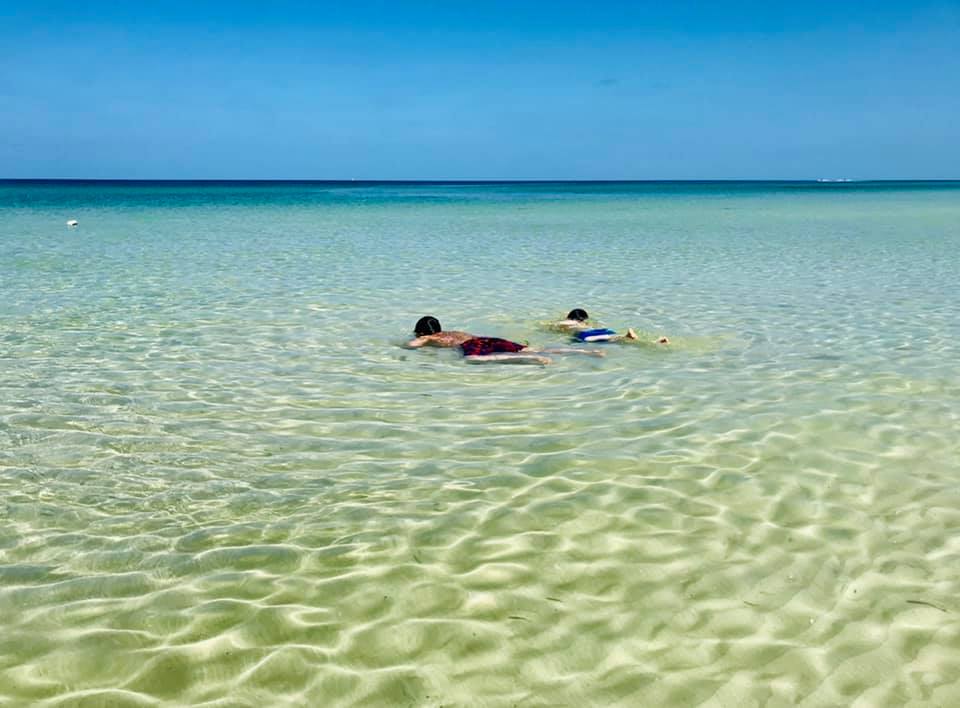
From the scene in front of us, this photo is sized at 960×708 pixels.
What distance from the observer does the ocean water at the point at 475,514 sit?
12.9ft

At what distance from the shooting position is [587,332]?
1138cm

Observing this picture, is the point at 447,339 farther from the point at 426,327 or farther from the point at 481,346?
the point at 481,346

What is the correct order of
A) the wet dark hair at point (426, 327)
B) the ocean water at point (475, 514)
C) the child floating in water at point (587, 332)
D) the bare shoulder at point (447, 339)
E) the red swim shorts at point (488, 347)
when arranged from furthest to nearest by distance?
the child floating in water at point (587, 332), the wet dark hair at point (426, 327), the bare shoulder at point (447, 339), the red swim shorts at point (488, 347), the ocean water at point (475, 514)

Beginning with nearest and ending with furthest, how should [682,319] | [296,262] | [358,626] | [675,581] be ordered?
[358,626]
[675,581]
[682,319]
[296,262]

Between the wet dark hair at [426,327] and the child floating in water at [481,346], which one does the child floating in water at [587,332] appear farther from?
the wet dark hair at [426,327]

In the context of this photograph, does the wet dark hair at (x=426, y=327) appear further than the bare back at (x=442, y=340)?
Yes

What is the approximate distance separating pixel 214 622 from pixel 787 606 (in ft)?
10.2

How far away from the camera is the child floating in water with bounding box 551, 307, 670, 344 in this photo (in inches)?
446

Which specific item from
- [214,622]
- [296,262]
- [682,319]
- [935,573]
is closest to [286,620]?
[214,622]

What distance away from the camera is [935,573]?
188 inches

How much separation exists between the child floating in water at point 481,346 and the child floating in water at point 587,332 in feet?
1.60

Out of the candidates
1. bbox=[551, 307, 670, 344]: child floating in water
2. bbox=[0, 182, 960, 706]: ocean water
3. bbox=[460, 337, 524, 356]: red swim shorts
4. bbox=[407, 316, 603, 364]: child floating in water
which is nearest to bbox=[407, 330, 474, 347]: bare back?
bbox=[407, 316, 603, 364]: child floating in water

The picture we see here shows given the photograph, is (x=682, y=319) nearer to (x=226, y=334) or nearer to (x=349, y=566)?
(x=226, y=334)

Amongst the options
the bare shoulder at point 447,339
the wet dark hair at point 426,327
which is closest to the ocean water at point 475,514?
the bare shoulder at point 447,339
